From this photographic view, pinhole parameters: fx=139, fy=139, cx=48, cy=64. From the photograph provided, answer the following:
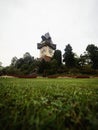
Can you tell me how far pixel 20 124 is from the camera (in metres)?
1.09

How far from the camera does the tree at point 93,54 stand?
4175 centimetres

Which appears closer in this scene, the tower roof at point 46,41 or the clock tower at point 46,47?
the clock tower at point 46,47

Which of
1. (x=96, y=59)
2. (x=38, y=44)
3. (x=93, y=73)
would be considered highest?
(x=38, y=44)

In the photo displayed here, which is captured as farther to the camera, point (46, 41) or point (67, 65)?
point (46, 41)

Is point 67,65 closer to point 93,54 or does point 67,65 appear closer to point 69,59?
point 69,59

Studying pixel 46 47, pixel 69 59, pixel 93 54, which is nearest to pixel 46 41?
pixel 46 47

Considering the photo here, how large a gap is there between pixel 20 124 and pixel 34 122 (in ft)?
0.38

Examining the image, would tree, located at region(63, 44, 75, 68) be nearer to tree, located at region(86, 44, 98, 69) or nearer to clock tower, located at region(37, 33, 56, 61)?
tree, located at region(86, 44, 98, 69)

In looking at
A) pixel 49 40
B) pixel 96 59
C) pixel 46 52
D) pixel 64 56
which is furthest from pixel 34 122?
pixel 49 40

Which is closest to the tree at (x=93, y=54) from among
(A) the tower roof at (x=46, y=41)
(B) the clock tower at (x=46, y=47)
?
(B) the clock tower at (x=46, y=47)

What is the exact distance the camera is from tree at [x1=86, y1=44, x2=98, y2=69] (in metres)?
41.8

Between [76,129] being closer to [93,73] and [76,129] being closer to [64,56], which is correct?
[93,73]

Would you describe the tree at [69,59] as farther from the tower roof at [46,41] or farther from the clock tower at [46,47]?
the tower roof at [46,41]

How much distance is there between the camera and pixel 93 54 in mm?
43438
